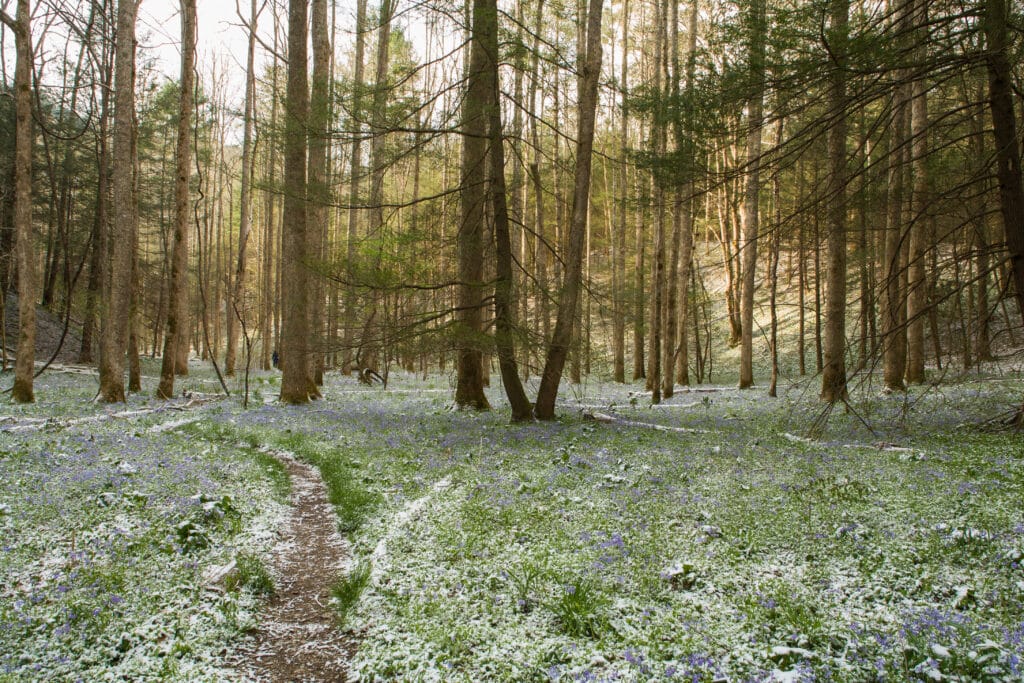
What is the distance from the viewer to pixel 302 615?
4395 millimetres

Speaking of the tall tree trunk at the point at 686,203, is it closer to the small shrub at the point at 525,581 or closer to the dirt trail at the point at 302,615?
the small shrub at the point at 525,581

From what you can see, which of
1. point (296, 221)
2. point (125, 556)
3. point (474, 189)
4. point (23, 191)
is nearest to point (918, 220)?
point (474, 189)

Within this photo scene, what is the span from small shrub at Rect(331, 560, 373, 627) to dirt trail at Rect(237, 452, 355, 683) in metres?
0.07

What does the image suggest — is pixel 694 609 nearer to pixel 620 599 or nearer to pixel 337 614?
pixel 620 599

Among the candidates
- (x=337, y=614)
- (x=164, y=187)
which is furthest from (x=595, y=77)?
(x=164, y=187)

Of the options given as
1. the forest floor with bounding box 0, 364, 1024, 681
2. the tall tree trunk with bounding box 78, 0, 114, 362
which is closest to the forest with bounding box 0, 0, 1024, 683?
the forest floor with bounding box 0, 364, 1024, 681

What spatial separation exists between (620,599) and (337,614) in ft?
6.95

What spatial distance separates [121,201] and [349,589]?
12212mm

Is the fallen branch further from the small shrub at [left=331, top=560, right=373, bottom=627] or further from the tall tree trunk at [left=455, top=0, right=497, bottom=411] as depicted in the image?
the small shrub at [left=331, top=560, right=373, bottom=627]

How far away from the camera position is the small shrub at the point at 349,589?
174 inches

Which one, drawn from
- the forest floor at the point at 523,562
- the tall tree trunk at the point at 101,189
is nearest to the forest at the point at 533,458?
the forest floor at the point at 523,562

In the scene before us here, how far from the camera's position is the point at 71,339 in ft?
88.3

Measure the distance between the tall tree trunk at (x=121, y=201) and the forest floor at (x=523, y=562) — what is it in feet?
17.2

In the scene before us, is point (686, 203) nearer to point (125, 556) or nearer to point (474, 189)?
point (474, 189)
